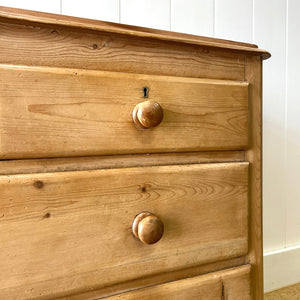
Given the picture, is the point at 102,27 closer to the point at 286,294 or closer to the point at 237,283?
the point at 237,283

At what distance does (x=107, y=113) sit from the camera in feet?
1.70

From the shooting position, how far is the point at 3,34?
46 cm

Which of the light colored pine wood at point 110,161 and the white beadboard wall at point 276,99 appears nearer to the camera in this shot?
→ the light colored pine wood at point 110,161

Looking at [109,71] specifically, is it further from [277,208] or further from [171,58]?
[277,208]

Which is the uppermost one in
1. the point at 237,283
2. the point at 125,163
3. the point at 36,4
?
the point at 36,4

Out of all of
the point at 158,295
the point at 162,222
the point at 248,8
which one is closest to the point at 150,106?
the point at 162,222

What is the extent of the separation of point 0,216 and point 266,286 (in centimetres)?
107

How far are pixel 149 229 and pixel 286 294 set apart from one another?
93 centimetres

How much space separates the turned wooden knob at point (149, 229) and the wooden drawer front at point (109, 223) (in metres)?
0.02

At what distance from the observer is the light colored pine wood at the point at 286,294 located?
3.81 feet

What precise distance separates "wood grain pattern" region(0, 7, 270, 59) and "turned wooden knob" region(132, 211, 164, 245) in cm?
30

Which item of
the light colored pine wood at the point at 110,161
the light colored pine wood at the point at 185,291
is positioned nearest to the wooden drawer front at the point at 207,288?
the light colored pine wood at the point at 185,291

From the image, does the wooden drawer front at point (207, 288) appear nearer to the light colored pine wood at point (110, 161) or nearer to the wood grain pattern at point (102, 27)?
the light colored pine wood at point (110, 161)

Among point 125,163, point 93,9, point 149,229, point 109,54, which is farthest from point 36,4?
point 149,229
